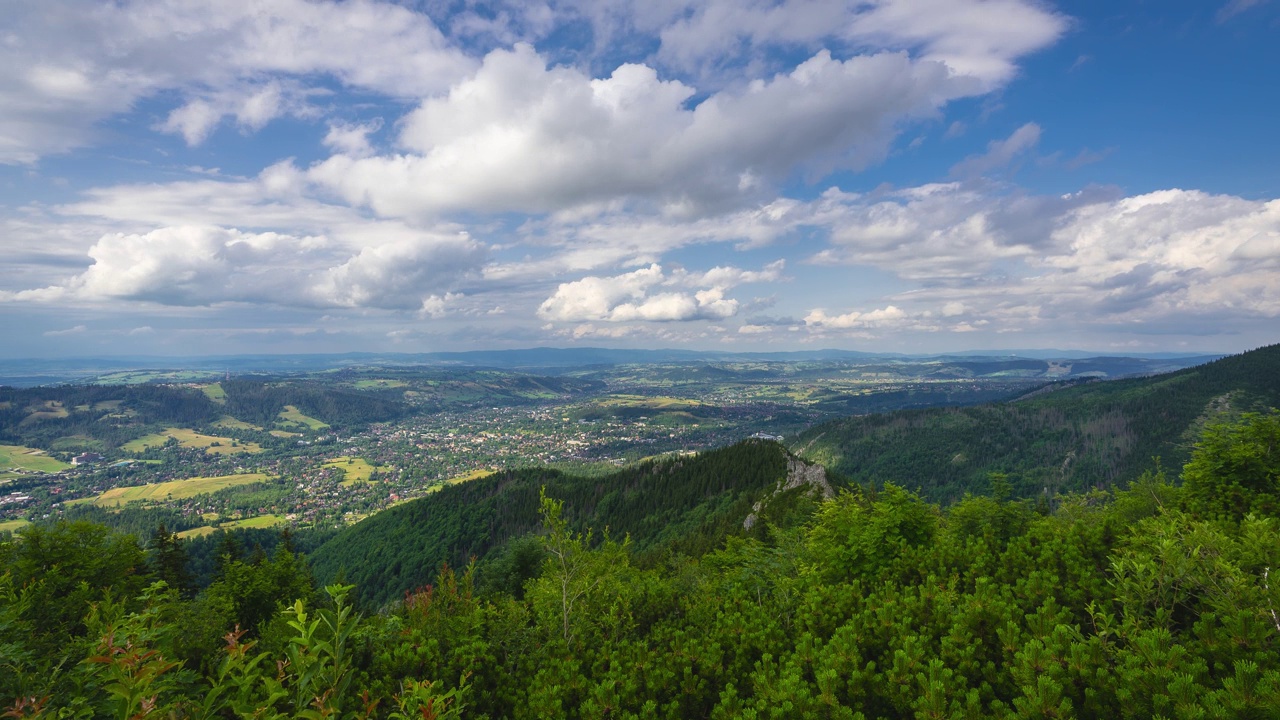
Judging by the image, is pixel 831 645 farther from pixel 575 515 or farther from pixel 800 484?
pixel 575 515

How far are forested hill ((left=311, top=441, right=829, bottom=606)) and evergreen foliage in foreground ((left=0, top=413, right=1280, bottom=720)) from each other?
104942mm

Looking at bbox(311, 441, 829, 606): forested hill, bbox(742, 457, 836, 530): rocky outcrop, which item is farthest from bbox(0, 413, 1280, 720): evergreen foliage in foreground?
bbox(311, 441, 829, 606): forested hill

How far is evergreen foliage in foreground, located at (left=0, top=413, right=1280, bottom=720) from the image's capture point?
7.03 m

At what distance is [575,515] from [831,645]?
17542 centimetres

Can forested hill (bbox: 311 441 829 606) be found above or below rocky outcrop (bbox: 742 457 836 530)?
below

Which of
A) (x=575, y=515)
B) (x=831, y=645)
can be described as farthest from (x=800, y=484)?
(x=831, y=645)

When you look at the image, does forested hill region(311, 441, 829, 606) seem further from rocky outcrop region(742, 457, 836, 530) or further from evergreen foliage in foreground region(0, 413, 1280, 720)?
evergreen foliage in foreground region(0, 413, 1280, 720)

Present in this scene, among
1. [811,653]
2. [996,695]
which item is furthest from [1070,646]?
[811,653]

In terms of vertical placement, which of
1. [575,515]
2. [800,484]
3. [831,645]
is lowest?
[575,515]

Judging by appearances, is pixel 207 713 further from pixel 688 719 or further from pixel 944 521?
pixel 944 521

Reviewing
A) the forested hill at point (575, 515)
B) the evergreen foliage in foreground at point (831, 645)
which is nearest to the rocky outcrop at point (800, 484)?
the forested hill at point (575, 515)

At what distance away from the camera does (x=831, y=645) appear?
10.7 meters

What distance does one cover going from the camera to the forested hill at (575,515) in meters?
142

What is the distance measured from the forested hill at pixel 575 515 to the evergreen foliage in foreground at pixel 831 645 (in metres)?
105
